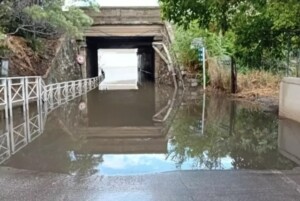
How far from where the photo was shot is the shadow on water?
648 cm

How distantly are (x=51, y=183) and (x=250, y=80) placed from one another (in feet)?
47.4

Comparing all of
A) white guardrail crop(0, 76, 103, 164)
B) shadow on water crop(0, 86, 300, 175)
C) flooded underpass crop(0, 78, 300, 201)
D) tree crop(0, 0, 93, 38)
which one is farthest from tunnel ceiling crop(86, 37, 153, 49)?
flooded underpass crop(0, 78, 300, 201)

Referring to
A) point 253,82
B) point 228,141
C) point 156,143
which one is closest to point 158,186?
point 156,143

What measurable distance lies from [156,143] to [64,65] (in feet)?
59.0

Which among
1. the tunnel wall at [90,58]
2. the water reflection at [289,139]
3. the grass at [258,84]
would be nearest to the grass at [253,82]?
the grass at [258,84]

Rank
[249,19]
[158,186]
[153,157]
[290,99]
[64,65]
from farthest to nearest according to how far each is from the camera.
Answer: [64,65] < [249,19] < [290,99] < [153,157] < [158,186]

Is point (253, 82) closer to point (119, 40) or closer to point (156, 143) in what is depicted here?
point (156, 143)

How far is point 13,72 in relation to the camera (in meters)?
19.0

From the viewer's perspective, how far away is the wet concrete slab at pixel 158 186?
182 inches

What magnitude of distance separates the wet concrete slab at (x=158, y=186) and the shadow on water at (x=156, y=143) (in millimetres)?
527

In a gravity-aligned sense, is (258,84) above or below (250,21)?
below

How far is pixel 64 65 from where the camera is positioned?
83.2 feet

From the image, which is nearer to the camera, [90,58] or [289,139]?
[289,139]

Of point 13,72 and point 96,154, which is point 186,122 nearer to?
point 96,154
